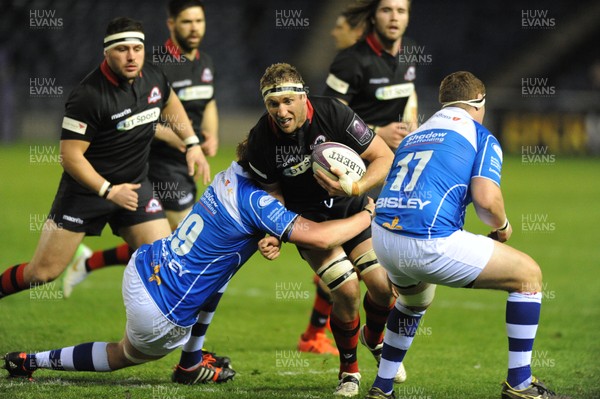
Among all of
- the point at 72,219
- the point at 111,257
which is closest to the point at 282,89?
the point at 72,219

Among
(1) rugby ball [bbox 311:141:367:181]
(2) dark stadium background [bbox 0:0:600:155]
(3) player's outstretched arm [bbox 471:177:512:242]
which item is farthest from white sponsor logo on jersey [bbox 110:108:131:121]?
(2) dark stadium background [bbox 0:0:600:155]

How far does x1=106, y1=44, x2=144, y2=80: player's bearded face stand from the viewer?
6.90 metres

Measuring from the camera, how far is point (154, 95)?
7316mm

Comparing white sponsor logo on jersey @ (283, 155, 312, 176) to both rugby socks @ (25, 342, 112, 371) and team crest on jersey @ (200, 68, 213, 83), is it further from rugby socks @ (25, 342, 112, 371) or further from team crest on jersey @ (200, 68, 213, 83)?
team crest on jersey @ (200, 68, 213, 83)

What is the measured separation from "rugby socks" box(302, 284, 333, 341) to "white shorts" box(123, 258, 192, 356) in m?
2.07

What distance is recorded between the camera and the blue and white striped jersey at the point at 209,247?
18.6ft

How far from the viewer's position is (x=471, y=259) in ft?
17.4

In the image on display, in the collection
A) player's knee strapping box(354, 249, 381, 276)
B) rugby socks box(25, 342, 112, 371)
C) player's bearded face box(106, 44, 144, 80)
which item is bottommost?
rugby socks box(25, 342, 112, 371)

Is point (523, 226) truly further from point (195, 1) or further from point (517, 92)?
point (517, 92)

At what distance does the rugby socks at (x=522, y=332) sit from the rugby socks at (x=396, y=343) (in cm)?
65

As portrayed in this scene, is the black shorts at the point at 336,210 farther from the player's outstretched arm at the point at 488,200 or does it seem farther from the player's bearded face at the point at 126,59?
the player's bearded face at the point at 126,59

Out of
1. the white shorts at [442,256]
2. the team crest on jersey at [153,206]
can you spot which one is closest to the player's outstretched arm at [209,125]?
the team crest on jersey at [153,206]

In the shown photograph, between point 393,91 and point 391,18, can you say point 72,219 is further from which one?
point 391,18

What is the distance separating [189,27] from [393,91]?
192 cm
